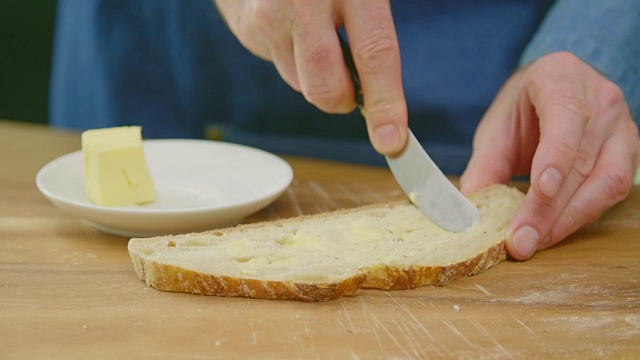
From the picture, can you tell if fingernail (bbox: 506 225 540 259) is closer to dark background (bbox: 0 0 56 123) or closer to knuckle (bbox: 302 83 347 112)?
knuckle (bbox: 302 83 347 112)

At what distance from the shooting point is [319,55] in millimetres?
1736

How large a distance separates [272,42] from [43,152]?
143 centimetres

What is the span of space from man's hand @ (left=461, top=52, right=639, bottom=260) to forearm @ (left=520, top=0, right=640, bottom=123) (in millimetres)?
69

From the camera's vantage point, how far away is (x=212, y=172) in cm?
236

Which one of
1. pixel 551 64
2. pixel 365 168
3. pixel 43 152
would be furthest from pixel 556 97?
pixel 43 152

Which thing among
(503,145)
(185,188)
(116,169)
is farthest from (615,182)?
(116,169)

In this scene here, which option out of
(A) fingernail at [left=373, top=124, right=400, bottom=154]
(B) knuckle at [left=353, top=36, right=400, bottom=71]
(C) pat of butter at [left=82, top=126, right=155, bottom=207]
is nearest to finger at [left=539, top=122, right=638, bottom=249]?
(A) fingernail at [left=373, top=124, right=400, bottom=154]

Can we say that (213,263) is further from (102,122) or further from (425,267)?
(102,122)

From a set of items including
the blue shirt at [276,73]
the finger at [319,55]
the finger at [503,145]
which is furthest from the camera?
the blue shirt at [276,73]

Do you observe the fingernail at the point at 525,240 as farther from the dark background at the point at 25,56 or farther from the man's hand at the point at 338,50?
the dark background at the point at 25,56

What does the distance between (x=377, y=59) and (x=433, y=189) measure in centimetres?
42

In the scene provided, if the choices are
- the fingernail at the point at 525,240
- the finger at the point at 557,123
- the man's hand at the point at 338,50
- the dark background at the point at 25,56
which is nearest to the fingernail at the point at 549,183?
the finger at the point at 557,123

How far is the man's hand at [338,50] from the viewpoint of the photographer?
173cm

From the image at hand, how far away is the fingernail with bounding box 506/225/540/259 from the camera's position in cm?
183
